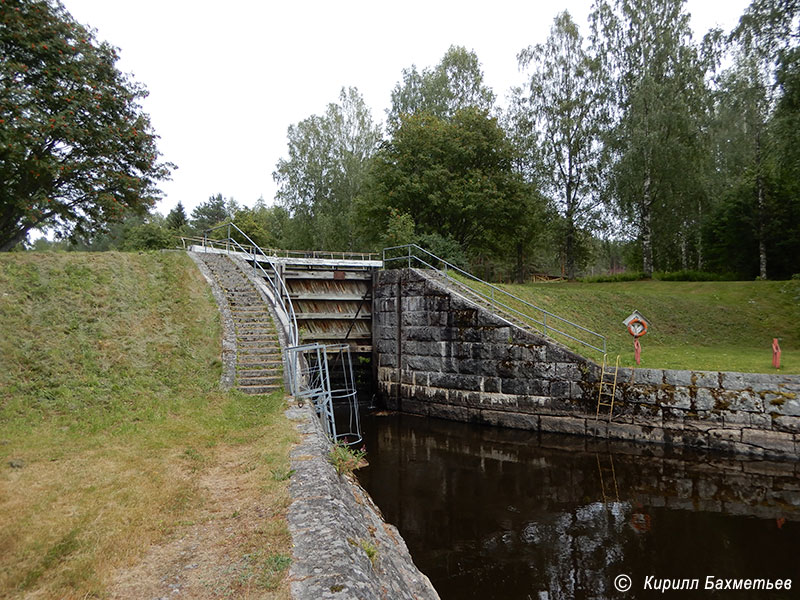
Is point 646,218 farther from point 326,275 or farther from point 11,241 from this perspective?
point 11,241

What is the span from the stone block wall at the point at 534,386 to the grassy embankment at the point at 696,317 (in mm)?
1831

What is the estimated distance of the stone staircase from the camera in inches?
401

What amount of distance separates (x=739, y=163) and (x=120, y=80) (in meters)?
34.1

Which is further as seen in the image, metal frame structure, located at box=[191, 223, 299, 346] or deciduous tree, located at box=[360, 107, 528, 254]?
deciduous tree, located at box=[360, 107, 528, 254]

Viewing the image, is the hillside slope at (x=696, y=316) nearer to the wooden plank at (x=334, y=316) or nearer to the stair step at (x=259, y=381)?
the wooden plank at (x=334, y=316)

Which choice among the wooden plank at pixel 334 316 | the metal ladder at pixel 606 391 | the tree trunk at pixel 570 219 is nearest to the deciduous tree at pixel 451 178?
the tree trunk at pixel 570 219

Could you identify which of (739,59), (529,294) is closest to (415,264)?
(529,294)

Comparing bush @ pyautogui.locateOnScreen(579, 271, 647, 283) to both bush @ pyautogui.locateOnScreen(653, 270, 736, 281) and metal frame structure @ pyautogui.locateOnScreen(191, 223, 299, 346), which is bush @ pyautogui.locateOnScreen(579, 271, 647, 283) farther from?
metal frame structure @ pyautogui.locateOnScreen(191, 223, 299, 346)

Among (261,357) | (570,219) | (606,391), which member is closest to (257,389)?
(261,357)

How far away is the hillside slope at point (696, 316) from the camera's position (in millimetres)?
16078

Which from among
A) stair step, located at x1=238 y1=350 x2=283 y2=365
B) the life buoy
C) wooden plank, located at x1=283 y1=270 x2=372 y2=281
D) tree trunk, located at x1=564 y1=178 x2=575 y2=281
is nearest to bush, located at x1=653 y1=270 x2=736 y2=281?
tree trunk, located at x1=564 y1=178 x2=575 y2=281

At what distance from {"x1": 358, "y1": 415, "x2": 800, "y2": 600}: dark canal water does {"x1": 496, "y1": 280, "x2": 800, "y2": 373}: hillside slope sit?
15.6 feet

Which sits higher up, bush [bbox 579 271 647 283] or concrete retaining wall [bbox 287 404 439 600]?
bush [bbox 579 271 647 283]

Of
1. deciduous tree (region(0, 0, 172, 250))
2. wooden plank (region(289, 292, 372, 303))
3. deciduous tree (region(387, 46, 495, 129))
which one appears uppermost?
deciduous tree (region(387, 46, 495, 129))
